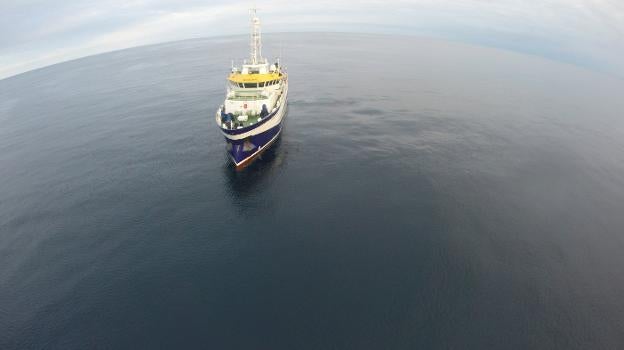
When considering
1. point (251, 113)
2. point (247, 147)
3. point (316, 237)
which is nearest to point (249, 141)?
point (247, 147)

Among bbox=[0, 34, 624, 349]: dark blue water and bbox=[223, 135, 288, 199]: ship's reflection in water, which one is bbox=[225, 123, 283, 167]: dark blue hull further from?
bbox=[0, 34, 624, 349]: dark blue water

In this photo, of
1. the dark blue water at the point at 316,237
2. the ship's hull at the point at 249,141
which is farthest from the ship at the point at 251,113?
the dark blue water at the point at 316,237

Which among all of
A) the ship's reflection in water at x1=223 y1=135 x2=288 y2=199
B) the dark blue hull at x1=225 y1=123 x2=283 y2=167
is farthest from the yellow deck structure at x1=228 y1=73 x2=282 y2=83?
the ship's reflection in water at x1=223 y1=135 x2=288 y2=199

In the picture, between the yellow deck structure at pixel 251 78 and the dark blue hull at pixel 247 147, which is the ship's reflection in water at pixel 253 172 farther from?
the yellow deck structure at pixel 251 78

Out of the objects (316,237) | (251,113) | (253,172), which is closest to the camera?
(316,237)

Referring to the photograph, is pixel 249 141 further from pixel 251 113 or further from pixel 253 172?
pixel 251 113

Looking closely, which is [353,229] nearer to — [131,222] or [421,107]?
[131,222]
